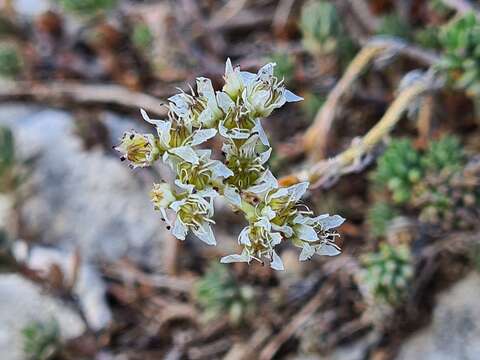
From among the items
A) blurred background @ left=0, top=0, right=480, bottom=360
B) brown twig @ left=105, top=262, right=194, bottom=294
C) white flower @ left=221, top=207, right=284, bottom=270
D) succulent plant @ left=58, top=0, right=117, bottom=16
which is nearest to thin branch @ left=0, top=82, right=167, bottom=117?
blurred background @ left=0, top=0, right=480, bottom=360

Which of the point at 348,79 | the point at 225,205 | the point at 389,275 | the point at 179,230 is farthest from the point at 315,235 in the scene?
the point at 225,205

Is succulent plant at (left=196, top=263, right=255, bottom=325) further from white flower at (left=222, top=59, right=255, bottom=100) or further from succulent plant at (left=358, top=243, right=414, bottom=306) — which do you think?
white flower at (left=222, top=59, right=255, bottom=100)

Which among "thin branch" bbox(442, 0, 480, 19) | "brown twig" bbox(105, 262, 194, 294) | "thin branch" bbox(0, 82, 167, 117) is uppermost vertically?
"thin branch" bbox(0, 82, 167, 117)

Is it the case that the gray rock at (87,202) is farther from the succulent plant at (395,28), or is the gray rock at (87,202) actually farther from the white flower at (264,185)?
the white flower at (264,185)

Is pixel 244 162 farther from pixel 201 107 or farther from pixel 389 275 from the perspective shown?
pixel 389 275

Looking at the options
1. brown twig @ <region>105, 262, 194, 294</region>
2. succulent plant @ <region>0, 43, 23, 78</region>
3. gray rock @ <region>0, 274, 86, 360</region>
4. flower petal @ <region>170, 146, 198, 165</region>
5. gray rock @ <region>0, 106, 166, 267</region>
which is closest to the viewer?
flower petal @ <region>170, 146, 198, 165</region>

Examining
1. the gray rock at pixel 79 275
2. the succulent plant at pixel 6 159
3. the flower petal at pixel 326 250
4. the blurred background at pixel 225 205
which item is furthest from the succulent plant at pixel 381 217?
the succulent plant at pixel 6 159
